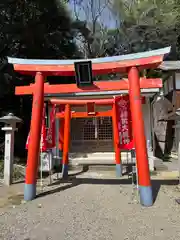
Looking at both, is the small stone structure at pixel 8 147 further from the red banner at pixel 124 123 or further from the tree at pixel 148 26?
the tree at pixel 148 26

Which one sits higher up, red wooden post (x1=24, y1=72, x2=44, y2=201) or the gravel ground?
red wooden post (x1=24, y1=72, x2=44, y2=201)

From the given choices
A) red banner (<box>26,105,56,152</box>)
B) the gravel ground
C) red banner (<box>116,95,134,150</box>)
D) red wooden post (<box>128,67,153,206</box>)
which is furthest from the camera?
red banner (<box>26,105,56,152</box>)

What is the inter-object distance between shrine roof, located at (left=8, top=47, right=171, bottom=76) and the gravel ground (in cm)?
327

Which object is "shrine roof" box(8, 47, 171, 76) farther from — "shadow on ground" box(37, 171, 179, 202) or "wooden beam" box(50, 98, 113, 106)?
"shadow on ground" box(37, 171, 179, 202)

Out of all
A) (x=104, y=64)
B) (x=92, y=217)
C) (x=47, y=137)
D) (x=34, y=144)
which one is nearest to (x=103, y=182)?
(x=47, y=137)

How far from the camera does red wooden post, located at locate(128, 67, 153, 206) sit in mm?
5496

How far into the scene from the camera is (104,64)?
241 inches

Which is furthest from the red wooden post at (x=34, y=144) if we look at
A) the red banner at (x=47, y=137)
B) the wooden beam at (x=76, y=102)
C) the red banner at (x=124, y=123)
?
the wooden beam at (x=76, y=102)

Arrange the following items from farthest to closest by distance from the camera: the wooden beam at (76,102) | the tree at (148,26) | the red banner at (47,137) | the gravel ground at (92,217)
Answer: the tree at (148,26), the wooden beam at (76,102), the red banner at (47,137), the gravel ground at (92,217)

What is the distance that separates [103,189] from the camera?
7.15 meters

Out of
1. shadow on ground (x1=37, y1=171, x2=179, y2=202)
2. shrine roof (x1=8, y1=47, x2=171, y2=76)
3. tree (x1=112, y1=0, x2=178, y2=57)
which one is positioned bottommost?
shadow on ground (x1=37, y1=171, x2=179, y2=202)

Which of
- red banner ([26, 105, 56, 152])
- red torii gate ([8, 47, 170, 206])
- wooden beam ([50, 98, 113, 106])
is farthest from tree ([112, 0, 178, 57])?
red banner ([26, 105, 56, 152])

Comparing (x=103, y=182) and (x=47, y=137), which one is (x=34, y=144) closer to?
(x=47, y=137)

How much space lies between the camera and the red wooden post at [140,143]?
550 centimetres
